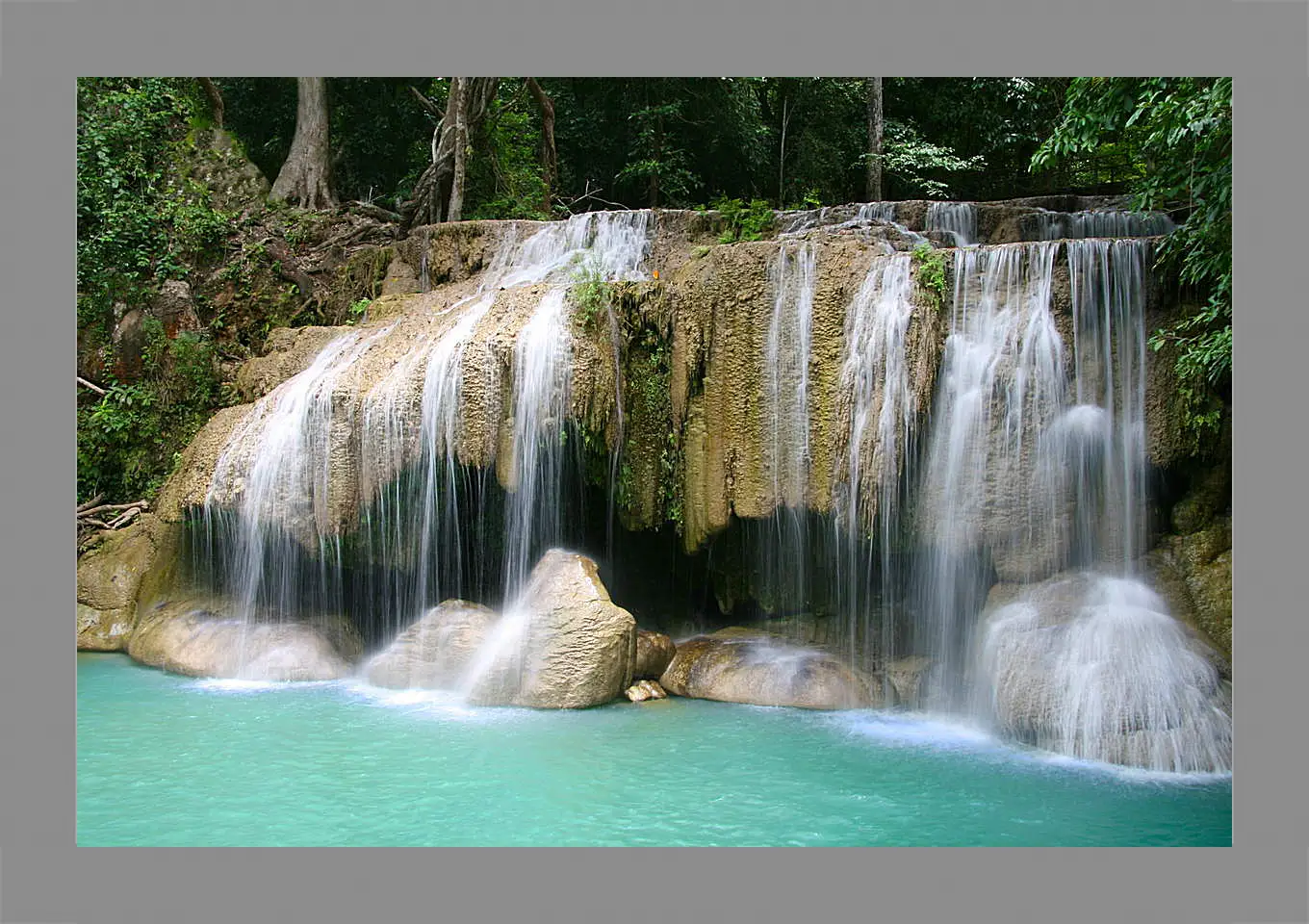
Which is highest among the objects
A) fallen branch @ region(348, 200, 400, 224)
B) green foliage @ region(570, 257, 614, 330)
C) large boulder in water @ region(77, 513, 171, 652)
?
fallen branch @ region(348, 200, 400, 224)

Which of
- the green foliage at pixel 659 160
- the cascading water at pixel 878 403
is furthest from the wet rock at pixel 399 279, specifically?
the cascading water at pixel 878 403

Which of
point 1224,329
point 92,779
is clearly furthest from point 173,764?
point 1224,329

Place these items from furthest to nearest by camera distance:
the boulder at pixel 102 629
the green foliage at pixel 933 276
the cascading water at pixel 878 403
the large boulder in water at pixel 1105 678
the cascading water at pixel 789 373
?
the boulder at pixel 102 629 → the cascading water at pixel 789 373 → the green foliage at pixel 933 276 → the cascading water at pixel 878 403 → the large boulder in water at pixel 1105 678

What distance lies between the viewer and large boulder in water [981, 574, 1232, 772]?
727 cm

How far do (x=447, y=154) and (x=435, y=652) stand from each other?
9.32 metres

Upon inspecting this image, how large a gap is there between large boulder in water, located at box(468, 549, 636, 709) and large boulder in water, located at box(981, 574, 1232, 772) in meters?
3.15

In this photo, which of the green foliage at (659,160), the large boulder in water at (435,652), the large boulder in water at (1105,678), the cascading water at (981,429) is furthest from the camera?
the green foliage at (659,160)

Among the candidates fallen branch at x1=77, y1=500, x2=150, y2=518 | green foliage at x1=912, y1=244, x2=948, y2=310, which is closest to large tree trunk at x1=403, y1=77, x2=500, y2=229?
fallen branch at x1=77, y1=500, x2=150, y2=518

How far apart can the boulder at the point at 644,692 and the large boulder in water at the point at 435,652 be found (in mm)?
1495

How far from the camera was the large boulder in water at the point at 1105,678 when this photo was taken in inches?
286

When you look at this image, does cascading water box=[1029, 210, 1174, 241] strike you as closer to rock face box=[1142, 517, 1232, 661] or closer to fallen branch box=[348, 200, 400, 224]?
rock face box=[1142, 517, 1232, 661]

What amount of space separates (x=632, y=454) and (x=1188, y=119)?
5557mm

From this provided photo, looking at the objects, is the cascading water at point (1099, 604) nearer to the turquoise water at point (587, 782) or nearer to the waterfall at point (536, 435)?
the turquoise water at point (587, 782)

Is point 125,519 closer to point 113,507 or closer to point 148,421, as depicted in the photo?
point 113,507
